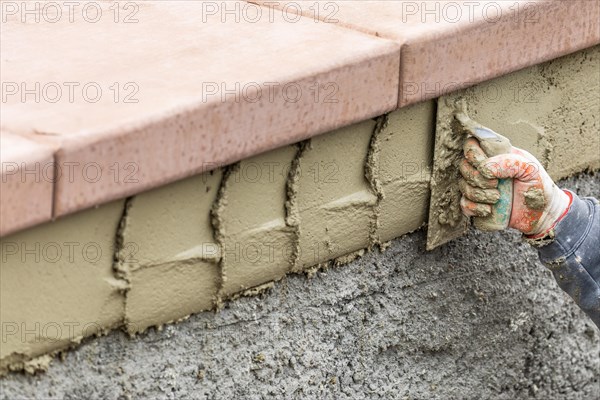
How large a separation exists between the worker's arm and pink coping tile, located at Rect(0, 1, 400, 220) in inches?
9.9

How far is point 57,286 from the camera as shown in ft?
5.35

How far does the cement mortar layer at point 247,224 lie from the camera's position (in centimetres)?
164

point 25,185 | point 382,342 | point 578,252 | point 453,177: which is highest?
point 25,185

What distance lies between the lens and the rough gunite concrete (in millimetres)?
1574

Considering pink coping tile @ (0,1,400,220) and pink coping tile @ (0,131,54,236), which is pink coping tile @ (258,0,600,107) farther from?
pink coping tile @ (0,131,54,236)

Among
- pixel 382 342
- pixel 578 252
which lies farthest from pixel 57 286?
pixel 578 252

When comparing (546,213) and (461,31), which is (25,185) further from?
(546,213)

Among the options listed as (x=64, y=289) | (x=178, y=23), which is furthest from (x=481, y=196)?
(x=64, y=289)

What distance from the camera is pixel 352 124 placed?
1.91 meters

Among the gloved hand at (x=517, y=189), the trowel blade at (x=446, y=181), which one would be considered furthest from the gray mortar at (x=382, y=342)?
the gloved hand at (x=517, y=189)

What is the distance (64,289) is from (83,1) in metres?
0.73

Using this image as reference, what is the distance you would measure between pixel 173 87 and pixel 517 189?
2.22ft

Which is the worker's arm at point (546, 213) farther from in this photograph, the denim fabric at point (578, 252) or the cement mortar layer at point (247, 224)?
the cement mortar layer at point (247, 224)

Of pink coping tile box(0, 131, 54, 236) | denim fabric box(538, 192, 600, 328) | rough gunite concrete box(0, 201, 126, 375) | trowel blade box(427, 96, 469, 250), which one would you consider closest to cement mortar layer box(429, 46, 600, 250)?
trowel blade box(427, 96, 469, 250)
